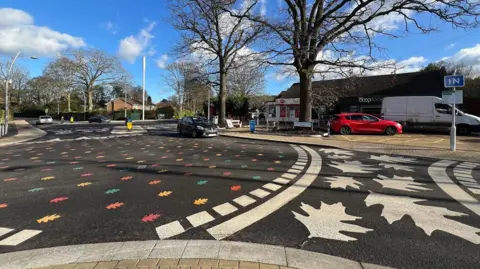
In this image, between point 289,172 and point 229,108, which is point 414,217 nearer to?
point 289,172

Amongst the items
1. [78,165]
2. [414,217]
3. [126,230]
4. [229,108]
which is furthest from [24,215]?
[229,108]

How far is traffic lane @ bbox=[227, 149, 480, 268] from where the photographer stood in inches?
120

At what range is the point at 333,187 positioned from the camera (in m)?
5.79

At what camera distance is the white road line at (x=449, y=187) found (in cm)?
466

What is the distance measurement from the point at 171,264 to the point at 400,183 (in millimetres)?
5417

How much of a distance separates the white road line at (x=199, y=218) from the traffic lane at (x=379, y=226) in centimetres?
67

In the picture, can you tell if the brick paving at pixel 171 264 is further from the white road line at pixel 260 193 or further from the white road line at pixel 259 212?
the white road line at pixel 260 193

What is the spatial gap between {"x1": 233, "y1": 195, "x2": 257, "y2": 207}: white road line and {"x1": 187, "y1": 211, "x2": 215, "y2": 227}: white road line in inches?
28.8

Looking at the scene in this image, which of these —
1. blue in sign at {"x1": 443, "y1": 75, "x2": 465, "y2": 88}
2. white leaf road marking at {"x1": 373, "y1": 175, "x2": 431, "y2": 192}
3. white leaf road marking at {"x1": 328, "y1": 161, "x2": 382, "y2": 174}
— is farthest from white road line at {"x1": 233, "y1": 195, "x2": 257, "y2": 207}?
blue in sign at {"x1": 443, "y1": 75, "x2": 465, "y2": 88}

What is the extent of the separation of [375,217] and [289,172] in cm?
324

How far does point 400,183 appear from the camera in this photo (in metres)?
6.10

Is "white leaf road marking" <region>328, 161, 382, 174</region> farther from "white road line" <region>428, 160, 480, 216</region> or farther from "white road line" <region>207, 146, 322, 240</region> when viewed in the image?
"white road line" <region>207, 146, 322, 240</region>

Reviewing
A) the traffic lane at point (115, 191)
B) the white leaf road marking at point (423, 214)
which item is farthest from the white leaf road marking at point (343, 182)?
the traffic lane at point (115, 191)

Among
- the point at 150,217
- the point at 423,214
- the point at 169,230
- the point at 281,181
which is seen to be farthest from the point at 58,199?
the point at 423,214
